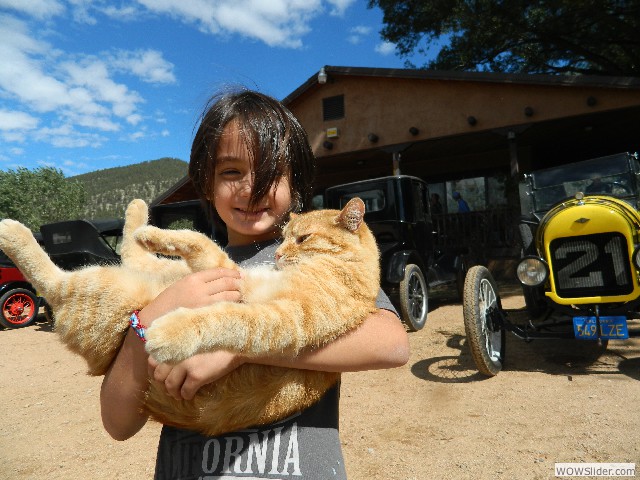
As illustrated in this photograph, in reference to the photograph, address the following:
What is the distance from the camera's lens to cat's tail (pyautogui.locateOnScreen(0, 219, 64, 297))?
1545 mm

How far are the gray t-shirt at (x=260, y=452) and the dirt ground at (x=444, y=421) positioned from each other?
6.33 ft

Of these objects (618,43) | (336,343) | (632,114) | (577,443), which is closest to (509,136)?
(632,114)

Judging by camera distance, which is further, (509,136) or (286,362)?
(509,136)

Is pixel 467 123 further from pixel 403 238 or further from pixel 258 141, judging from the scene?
pixel 258 141

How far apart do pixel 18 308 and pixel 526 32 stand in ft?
56.4

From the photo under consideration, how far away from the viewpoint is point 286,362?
47.8 inches

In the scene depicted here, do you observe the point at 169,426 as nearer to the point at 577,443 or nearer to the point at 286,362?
the point at 286,362

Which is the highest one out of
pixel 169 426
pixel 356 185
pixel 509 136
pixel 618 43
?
pixel 618 43

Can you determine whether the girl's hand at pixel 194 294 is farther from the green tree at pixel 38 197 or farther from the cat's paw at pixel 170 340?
the green tree at pixel 38 197

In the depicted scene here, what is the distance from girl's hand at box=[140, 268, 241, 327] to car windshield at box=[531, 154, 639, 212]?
5451 millimetres

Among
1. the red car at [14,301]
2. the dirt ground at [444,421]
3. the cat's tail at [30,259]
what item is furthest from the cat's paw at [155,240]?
the red car at [14,301]

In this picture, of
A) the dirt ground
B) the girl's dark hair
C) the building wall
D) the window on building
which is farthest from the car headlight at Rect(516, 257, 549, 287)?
the window on building

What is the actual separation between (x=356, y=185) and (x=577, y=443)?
208 inches

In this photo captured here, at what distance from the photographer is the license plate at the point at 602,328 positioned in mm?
3816
